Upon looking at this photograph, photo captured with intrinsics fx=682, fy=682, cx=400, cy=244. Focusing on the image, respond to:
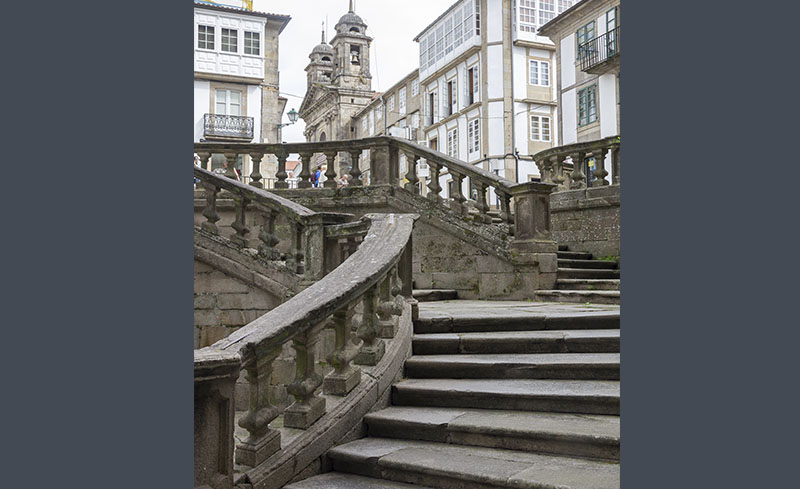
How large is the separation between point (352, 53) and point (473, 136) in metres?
25.2

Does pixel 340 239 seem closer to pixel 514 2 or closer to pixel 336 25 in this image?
pixel 514 2

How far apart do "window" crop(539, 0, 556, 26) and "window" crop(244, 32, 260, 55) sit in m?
Answer: 13.7

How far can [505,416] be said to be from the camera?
4188mm

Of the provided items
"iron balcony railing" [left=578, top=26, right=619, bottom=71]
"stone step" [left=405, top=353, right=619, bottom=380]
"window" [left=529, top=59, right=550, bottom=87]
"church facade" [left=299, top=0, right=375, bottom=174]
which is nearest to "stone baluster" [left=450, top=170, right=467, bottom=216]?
"stone step" [left=405, top=353, right=619, bottom=380]

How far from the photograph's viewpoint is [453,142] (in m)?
36.9

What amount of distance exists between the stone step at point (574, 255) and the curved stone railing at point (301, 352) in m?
4.81

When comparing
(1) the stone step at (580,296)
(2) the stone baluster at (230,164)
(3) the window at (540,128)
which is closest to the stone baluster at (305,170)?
(2) the stone baluster at (230,164)

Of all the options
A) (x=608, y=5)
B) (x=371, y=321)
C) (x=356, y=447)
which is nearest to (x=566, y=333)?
(x=371, y=321)

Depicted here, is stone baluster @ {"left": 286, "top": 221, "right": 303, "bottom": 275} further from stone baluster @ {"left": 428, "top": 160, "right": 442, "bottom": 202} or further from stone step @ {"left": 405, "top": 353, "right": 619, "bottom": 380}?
stone step @ {"left": 405, "top": 353, "right": 619, "bottom": 380}

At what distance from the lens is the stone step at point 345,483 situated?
3.57 meters

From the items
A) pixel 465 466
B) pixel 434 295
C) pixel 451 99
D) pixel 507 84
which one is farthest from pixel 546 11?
pixel 465 466

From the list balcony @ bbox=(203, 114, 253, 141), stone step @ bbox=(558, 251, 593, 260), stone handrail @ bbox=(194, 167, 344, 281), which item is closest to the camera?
stone handrail @ bbox=(194, 167, 344, 281)

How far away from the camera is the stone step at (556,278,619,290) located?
8373 millimetres

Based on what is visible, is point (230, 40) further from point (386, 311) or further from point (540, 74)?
point (386, 311)
